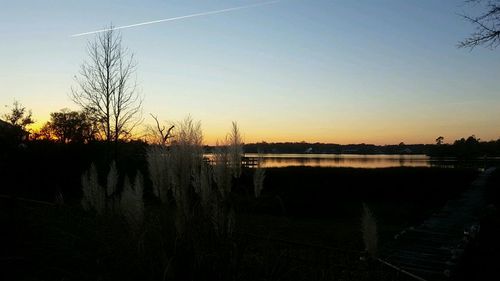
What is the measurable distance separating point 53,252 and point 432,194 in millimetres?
22131

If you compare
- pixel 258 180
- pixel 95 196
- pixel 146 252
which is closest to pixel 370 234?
pixel 258 180

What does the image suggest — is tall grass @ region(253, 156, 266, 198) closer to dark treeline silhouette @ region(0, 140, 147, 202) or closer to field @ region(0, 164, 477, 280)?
field @ region(0, 164, 477, 280)

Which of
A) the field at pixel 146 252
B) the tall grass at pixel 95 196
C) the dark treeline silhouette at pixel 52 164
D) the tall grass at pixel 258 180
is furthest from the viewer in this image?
the dark treeline silhouette at pixel 52 164

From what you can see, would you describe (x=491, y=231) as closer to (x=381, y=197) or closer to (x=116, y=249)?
(x=116, y=249)

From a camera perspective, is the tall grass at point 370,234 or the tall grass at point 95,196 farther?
the tall grass at point 95,196

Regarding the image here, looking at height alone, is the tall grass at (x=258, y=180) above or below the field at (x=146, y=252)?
above

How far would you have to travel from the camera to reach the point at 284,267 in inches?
137

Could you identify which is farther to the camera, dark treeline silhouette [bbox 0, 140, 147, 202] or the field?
dark treeline silhouette [bbox 0, 140, 147, 202]

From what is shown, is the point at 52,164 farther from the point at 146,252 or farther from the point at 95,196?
the point at 146,252

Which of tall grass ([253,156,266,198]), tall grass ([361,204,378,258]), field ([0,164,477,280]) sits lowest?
field ([0,164,477,280])

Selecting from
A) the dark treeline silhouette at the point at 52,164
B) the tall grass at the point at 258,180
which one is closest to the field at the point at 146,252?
the tall grass at the point at 258,180

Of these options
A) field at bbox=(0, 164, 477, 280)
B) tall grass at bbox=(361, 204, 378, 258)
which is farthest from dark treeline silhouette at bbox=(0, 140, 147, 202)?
tall grass at bbox=(361, 204, 378, 258)

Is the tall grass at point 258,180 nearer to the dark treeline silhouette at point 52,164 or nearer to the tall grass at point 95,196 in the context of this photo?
the tall grass at point 95,196

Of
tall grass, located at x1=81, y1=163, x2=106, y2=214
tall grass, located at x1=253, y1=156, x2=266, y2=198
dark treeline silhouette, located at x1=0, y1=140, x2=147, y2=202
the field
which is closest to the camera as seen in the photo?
the field
